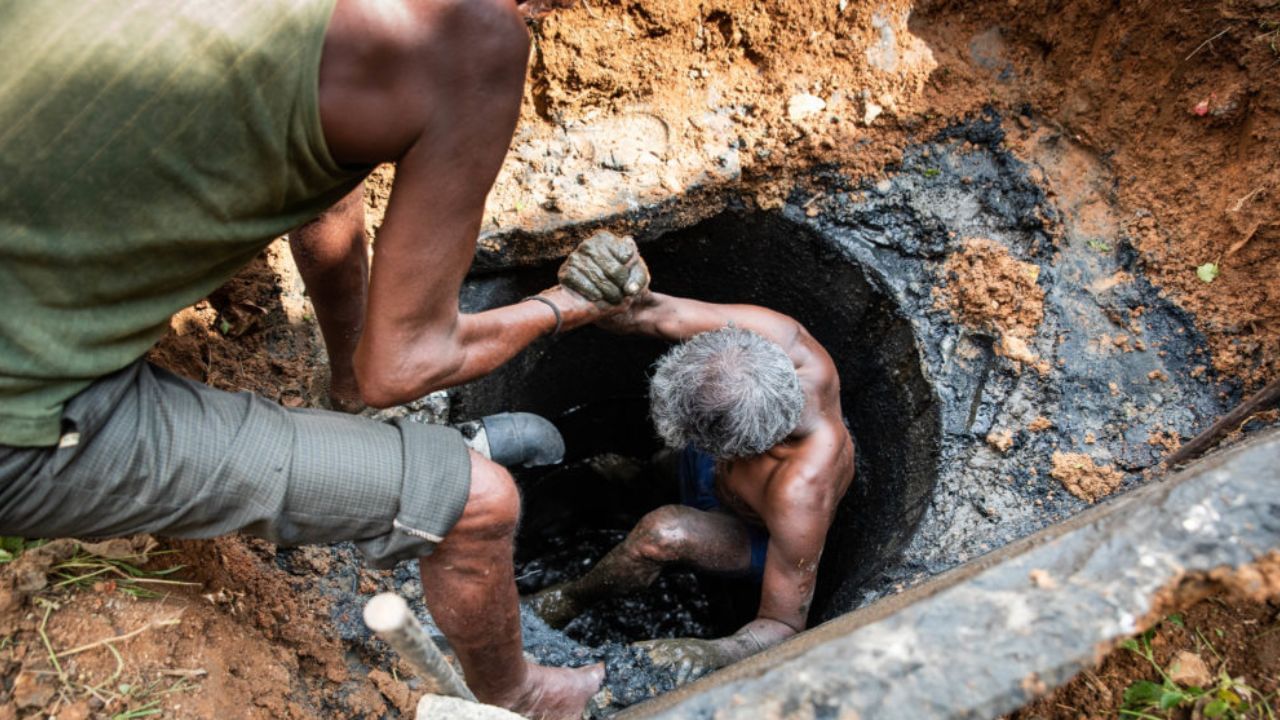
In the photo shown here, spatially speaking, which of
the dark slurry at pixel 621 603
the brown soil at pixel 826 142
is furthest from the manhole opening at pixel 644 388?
the brown soil at pixel 826 142

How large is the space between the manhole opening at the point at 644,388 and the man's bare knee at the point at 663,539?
0.54m

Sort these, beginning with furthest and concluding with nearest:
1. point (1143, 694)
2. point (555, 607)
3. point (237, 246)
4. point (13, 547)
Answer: point (555, 607)
point (13, 547)
point (1143, 694)
point (237, 246)

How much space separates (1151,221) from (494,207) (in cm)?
246

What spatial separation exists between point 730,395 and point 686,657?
2.81 ft

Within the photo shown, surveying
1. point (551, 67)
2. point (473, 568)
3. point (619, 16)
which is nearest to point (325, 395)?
point (473, 568)

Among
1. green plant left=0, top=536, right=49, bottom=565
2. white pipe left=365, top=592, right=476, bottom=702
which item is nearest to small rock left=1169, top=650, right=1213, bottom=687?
white pipe left=365, top=592, right=476, bottom=702

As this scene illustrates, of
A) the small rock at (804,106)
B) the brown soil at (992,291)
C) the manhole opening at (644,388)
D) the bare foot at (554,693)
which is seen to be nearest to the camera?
the bare foot at (554,693)

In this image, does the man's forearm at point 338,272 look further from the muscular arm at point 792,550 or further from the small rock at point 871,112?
the small rock at point 871,112

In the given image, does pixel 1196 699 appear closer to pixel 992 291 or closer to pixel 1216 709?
pixel 1216 709

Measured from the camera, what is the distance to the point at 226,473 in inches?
68.2

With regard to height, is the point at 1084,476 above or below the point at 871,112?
below

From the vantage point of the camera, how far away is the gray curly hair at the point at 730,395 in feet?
8.77

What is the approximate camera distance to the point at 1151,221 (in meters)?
3.06

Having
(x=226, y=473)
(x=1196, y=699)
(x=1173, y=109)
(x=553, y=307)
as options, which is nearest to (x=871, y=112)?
(x=1173, y=109)
